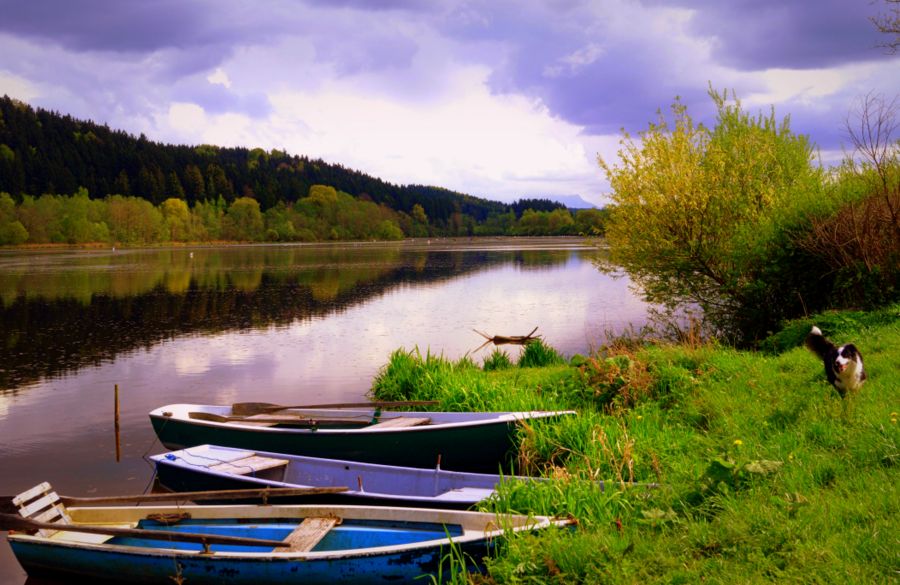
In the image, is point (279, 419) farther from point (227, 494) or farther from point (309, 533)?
point (309, 533)

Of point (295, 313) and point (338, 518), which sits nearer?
point (338, 518)

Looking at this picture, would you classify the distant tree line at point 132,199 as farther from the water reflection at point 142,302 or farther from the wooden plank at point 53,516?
the wooden plank at point 53,516

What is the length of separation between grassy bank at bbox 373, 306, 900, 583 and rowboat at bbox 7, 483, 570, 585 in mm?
775

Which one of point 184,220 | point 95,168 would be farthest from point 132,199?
point 95,168

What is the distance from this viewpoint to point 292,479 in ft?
38.3

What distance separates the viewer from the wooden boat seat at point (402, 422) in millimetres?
12956

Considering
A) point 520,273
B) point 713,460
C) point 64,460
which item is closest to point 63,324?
point 64,460

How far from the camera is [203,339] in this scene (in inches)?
1180

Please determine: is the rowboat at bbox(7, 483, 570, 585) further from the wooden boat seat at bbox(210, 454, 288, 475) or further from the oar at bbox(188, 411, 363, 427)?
the oar at bbox(188, 411, 363, 427)

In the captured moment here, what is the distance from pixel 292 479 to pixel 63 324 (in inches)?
1076

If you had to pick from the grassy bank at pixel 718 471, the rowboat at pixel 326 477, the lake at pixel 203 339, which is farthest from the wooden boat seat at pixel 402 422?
the lake at pixel 203 339

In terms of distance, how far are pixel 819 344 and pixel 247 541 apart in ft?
25.9

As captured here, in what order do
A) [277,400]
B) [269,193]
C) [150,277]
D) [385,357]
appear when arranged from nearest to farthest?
1. [277,400]
2. [385,357]
3. [150,277]
4. [269,193]

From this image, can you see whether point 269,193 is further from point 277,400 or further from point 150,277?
point 277,400
